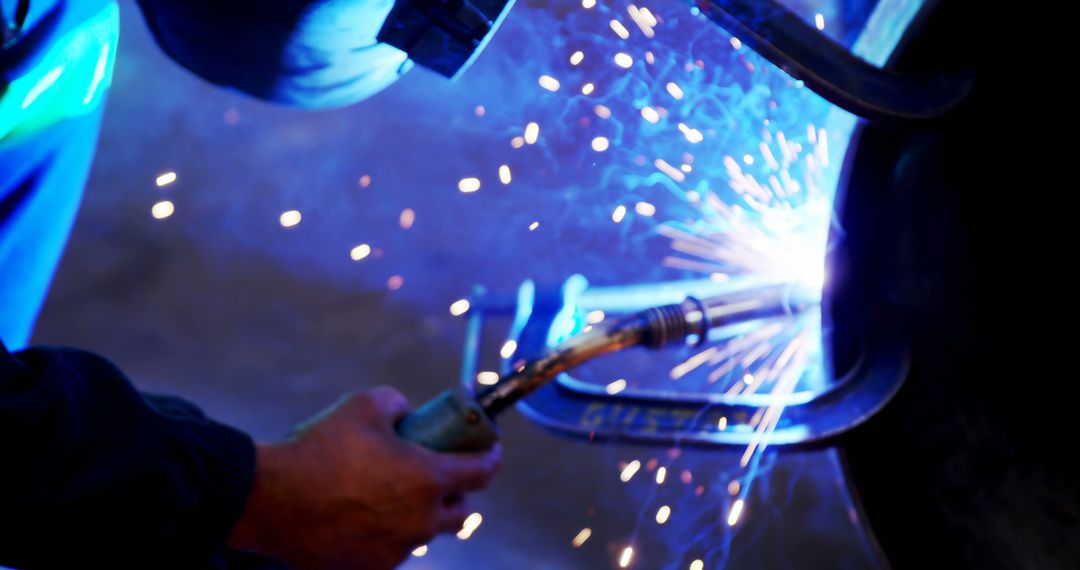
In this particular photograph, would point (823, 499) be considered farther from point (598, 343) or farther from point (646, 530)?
point (598, 343)

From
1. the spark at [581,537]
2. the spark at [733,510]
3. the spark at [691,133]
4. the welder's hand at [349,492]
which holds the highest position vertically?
the spark at [691,133]

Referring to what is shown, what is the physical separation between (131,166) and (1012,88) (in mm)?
1620

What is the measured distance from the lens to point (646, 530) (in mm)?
1511

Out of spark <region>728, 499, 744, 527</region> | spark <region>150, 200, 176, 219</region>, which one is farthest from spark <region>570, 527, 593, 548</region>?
spark <region>150, 200, 176, 219</region>

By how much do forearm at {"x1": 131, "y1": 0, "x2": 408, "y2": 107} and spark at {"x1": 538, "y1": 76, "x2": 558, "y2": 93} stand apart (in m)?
0.51

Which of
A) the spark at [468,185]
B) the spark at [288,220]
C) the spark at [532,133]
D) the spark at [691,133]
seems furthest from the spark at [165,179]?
the spark at [691,133]

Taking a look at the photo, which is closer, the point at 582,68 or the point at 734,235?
the point at 734,235

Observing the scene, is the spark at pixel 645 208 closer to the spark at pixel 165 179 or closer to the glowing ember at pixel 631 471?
the glowing ember at pixel 631 471

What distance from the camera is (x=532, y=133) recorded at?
1.63m

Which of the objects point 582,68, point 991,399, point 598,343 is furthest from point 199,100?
point 991,399

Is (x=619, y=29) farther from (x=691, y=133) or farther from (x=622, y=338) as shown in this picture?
(x=622, y=338)

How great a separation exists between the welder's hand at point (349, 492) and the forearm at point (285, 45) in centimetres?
41

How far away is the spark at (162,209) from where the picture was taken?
1.70 m

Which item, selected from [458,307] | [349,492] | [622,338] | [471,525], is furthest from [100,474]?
[458,307]
